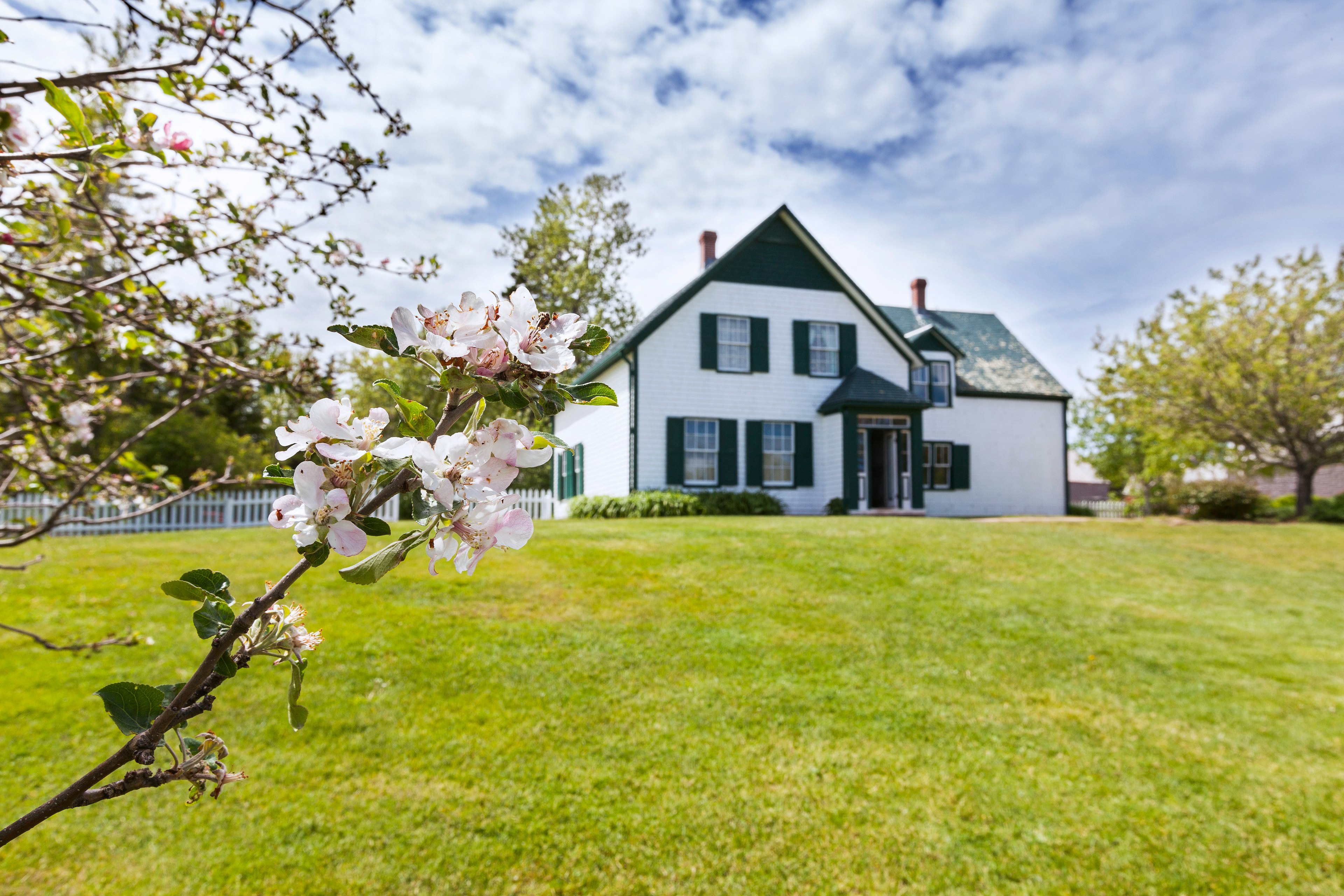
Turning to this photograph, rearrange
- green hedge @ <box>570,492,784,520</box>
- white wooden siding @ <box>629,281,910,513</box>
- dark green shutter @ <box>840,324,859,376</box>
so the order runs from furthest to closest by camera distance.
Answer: dark green shutter @ <box>840,324,859,376</box>
white wooden siding @ <box>629,281,910,513</box>
green hedge @ <box>570,492,784,520</box>

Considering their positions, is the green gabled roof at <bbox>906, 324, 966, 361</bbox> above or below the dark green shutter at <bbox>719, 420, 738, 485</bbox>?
above

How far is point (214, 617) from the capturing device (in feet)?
2.86

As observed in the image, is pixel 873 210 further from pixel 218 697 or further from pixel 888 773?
pixel 218 697

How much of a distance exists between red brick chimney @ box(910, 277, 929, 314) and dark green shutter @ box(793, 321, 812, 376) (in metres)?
7.55

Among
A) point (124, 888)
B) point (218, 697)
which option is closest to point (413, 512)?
point (124, 888)

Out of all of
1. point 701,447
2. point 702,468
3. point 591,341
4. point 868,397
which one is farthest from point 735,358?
point 591,341

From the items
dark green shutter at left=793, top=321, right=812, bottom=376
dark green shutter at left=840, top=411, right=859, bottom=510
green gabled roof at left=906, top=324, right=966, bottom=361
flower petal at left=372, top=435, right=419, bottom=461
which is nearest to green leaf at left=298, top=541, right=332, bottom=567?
flower petal at left=372, top=435, right=419, bottom=461

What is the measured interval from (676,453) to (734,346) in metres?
2.92

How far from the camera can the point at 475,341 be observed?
846 mm

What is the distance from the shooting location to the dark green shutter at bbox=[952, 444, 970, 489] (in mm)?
19656

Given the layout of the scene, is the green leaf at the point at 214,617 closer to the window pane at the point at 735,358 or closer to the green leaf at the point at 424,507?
the green leaf at the point at 424,507

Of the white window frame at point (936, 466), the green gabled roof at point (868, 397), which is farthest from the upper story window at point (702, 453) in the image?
the white window frame at point (936, 466)

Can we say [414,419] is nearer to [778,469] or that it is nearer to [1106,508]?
[778,469]

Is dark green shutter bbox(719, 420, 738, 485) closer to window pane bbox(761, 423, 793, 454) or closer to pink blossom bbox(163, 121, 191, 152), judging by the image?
window pane bbox(761, 423, 793, 454)
